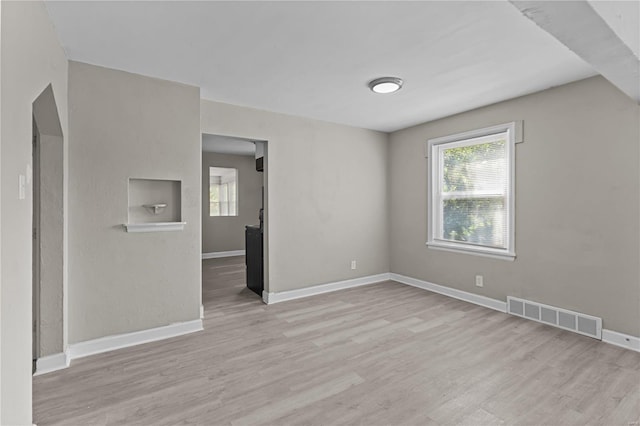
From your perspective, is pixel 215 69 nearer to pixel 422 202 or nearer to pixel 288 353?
pixel 288 353

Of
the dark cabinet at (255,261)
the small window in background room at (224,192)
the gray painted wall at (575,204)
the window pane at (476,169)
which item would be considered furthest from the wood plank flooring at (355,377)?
the small window in background room at (224,192)

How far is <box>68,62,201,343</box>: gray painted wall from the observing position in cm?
270

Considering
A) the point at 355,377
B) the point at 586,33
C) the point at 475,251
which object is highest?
the point at 586,33

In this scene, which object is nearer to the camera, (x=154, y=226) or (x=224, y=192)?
(x=154, y=226)

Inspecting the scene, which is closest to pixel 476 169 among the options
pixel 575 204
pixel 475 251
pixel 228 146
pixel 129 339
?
pixel 475 251

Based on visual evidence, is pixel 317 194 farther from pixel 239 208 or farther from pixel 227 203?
pixel 227 203

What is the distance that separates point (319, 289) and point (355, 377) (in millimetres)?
2192

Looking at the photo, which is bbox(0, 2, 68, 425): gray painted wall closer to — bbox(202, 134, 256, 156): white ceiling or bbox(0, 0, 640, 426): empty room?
bbox(0, 0, 640, 426): empty room

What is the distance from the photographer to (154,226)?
2990mm

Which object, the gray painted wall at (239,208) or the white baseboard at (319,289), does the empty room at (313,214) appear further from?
the gray painted wall at (239,208)

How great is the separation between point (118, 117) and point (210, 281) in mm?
3122

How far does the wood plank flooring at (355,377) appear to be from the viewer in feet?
6.35

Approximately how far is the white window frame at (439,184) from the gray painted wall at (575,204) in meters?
0.08

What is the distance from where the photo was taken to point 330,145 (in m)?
4.63
